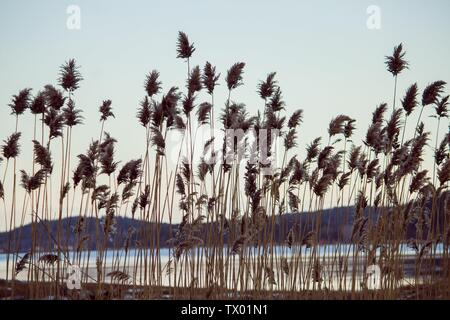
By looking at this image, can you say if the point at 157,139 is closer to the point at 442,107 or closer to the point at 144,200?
the point at 144,200

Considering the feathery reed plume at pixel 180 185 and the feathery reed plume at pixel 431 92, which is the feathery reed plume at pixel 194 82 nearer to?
the feathery reed plume at pixel 180 185

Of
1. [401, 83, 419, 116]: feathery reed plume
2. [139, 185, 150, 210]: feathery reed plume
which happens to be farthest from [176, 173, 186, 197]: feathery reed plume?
[401, 83, 419, 116]: feathery reed plume

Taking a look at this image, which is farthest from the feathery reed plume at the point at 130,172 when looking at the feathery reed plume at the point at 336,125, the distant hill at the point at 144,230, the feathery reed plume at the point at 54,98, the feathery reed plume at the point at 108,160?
the feathery reed plume at the point at 336,125

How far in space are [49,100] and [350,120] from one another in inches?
129

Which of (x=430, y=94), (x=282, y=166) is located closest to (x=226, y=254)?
(x=282, y=166)

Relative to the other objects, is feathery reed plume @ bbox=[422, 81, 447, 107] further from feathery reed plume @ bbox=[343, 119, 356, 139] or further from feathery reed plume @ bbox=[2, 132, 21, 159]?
feathery reed plume @ bbox=[2, 132, 21, 159]

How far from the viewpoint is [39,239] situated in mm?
6062

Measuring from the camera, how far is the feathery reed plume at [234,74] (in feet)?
19.8

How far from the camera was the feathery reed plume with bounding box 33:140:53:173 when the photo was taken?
557 centimetres

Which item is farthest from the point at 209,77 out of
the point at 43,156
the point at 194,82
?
the point at 43,156

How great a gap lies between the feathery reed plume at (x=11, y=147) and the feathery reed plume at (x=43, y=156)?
31 cm

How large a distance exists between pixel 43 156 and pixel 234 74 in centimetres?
203

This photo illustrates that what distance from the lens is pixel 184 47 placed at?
6031mm

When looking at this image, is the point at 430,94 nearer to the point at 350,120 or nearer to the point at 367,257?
the point at 350,120
